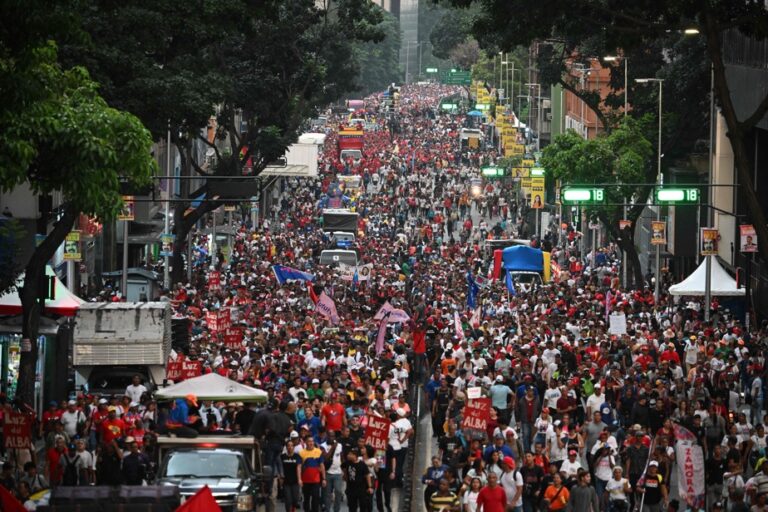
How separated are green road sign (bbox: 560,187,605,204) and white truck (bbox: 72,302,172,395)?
11200 millimetres

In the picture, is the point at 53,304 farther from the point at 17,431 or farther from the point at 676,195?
the point at 676,195

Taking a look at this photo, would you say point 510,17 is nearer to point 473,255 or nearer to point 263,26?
point 263,26

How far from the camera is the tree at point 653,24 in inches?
1047

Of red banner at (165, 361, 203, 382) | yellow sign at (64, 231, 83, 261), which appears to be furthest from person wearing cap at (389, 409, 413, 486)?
yellow sign at (64, 231, 83, 261)

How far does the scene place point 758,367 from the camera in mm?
34156

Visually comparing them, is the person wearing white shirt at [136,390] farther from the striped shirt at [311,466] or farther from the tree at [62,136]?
the striped shirt at [311,466]

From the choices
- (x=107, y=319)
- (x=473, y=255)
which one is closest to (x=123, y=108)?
(x=107, y=319)

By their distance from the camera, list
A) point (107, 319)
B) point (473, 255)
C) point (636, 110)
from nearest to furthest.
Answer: point (107, 319) → point (636, 110) → point (473, 255)

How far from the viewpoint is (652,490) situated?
23094 mm

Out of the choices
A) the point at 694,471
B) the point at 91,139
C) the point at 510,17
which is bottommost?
the point at 694,471

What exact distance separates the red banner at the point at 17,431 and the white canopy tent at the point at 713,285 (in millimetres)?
23653

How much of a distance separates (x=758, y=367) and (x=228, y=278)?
25686 millimetres

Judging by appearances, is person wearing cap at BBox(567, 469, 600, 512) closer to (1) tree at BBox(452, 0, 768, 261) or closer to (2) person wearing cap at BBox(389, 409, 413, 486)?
(2) person wearing cap at BBox(389, 409, 413, 486)

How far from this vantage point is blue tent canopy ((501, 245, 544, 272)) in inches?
2311
